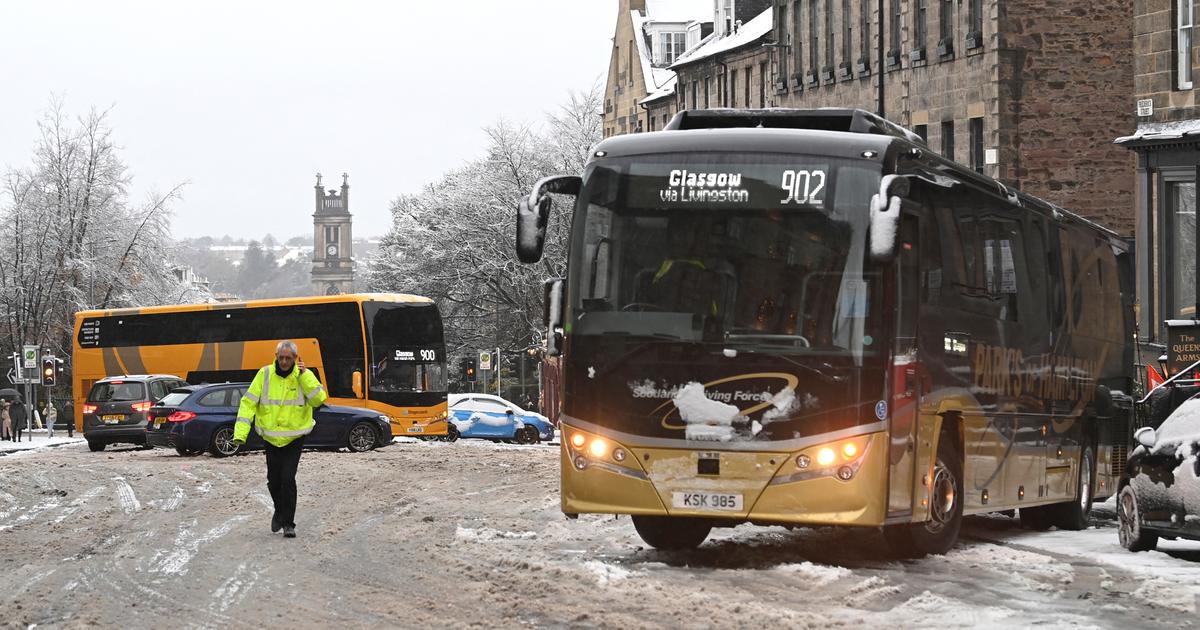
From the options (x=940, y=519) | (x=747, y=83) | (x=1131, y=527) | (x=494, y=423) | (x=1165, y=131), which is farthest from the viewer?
(x=747, y=83)

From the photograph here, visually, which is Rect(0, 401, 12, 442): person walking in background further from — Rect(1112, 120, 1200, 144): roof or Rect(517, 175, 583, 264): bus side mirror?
Rect(517, 175, 583, 264): bus side mirror

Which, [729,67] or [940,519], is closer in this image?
[940,519]

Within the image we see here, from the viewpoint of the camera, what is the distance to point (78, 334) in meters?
57.2

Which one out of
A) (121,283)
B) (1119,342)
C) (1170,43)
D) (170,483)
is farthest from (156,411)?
(121,283)

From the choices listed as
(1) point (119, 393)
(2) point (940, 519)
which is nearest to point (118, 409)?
(1) point (119, 393)

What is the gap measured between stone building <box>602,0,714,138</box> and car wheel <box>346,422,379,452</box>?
51.7 meters

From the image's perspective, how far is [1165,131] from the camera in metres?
36.5

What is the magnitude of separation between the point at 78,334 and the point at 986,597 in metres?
47.2

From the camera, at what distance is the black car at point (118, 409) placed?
47.3m

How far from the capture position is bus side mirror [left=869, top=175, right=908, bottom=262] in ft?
46.9

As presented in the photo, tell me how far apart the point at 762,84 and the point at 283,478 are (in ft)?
184

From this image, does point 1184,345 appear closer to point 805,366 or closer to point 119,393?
point 805,366

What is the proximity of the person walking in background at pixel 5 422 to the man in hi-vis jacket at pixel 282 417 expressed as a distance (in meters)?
42.7

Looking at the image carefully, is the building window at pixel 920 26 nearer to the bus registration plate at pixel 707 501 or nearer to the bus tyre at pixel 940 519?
the bus tyre at pixel 940 519
